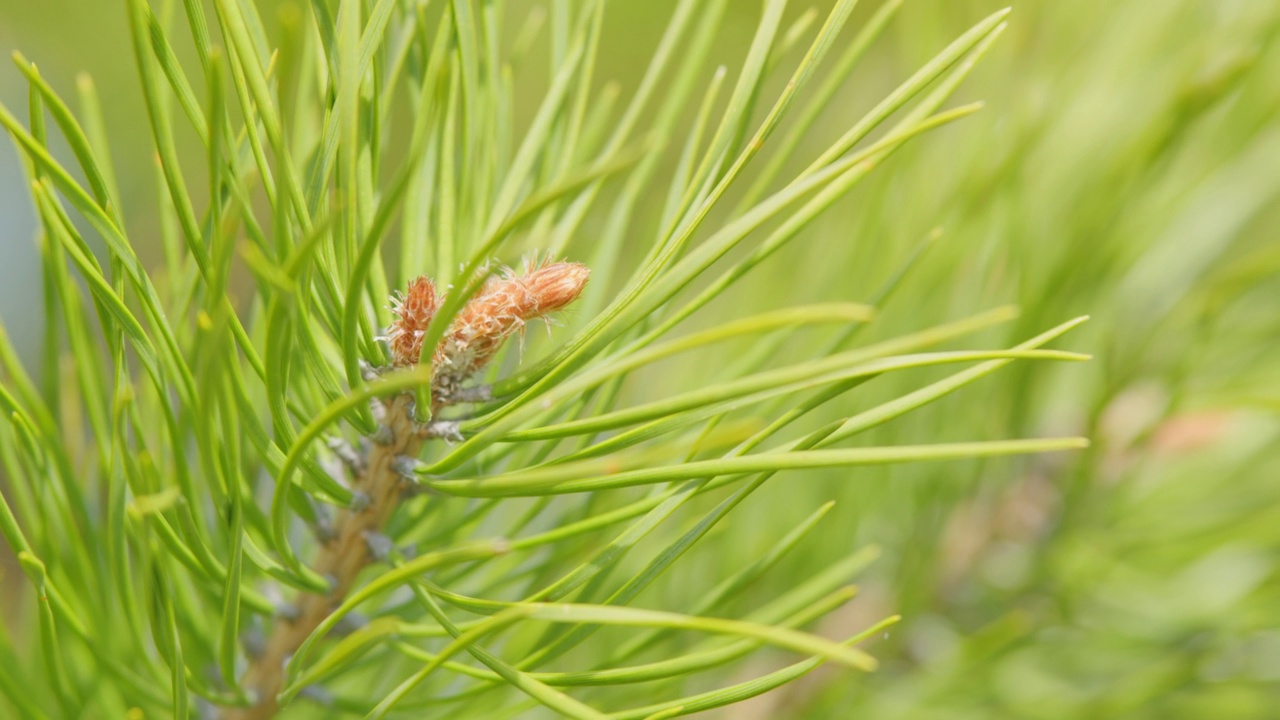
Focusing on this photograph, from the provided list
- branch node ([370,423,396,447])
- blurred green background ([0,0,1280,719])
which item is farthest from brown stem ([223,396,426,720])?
blurred green background ([0,0,1280,719])

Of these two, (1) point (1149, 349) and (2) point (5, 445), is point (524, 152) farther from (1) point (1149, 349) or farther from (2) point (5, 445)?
(1) point (1149, 349)

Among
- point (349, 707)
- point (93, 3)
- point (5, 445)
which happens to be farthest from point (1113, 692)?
point (93, 3)

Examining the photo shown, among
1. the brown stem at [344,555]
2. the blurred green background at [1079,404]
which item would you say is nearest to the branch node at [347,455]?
the brown stem at [344,555]

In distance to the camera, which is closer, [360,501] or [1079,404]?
[360,501]

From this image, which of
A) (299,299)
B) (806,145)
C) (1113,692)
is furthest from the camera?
(806,145)

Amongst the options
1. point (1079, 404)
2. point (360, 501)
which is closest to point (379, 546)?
point (360, 501)

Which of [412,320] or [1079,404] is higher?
[1079,404]

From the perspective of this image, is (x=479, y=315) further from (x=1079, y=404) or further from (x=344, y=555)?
(x=1079, y=404)
